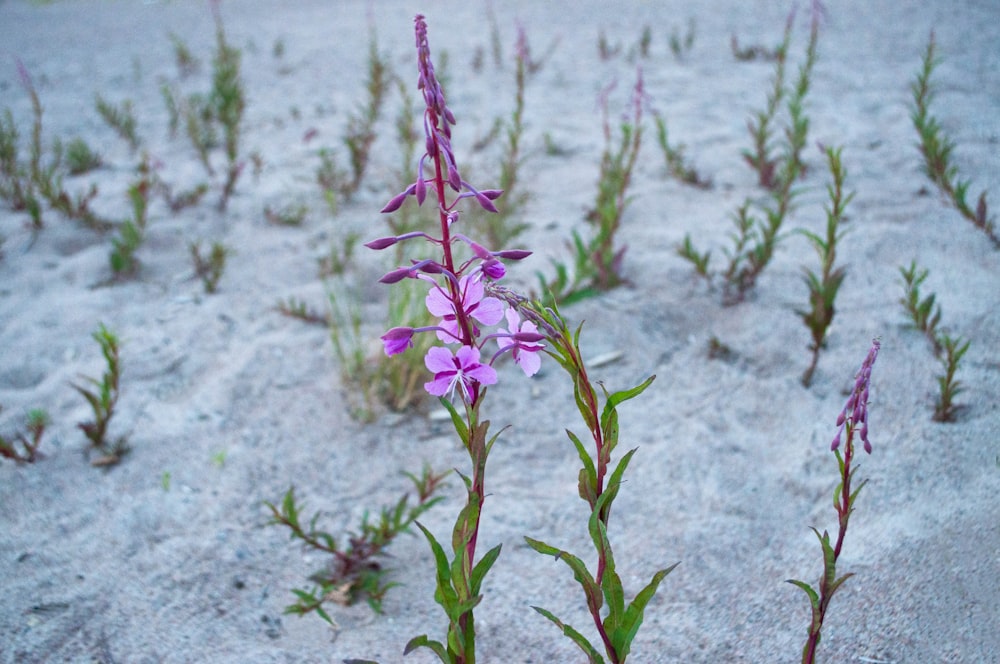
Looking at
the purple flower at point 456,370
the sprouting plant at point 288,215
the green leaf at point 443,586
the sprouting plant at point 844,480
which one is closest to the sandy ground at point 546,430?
the sprouting plant at point 288,215

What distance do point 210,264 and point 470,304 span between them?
2.62 meters

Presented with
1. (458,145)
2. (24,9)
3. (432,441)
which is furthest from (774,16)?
(24,9)

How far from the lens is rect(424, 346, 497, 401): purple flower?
3.89 ft

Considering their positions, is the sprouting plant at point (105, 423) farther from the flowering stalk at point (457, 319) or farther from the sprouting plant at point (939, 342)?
the sprouting plant at point (939, 342)

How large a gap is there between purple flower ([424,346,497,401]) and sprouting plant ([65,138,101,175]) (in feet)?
13.6

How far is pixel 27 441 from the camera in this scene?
251 cm

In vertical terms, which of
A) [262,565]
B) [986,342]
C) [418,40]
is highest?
[418,40]

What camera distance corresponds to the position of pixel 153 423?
104 inches

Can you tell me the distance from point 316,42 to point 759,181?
15.7 feet

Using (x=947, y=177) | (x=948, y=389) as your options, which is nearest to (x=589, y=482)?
(x=948, y=389)

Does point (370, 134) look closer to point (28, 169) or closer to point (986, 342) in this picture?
point (28, 169)

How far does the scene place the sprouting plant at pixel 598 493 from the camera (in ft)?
3.96

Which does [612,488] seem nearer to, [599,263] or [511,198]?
[599,263]

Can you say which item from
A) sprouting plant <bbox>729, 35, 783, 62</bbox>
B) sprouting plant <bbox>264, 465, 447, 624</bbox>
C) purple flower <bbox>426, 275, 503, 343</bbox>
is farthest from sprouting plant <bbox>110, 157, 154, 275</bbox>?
sprouting plant <bbox>729, 35, 783, 62</bbox>
